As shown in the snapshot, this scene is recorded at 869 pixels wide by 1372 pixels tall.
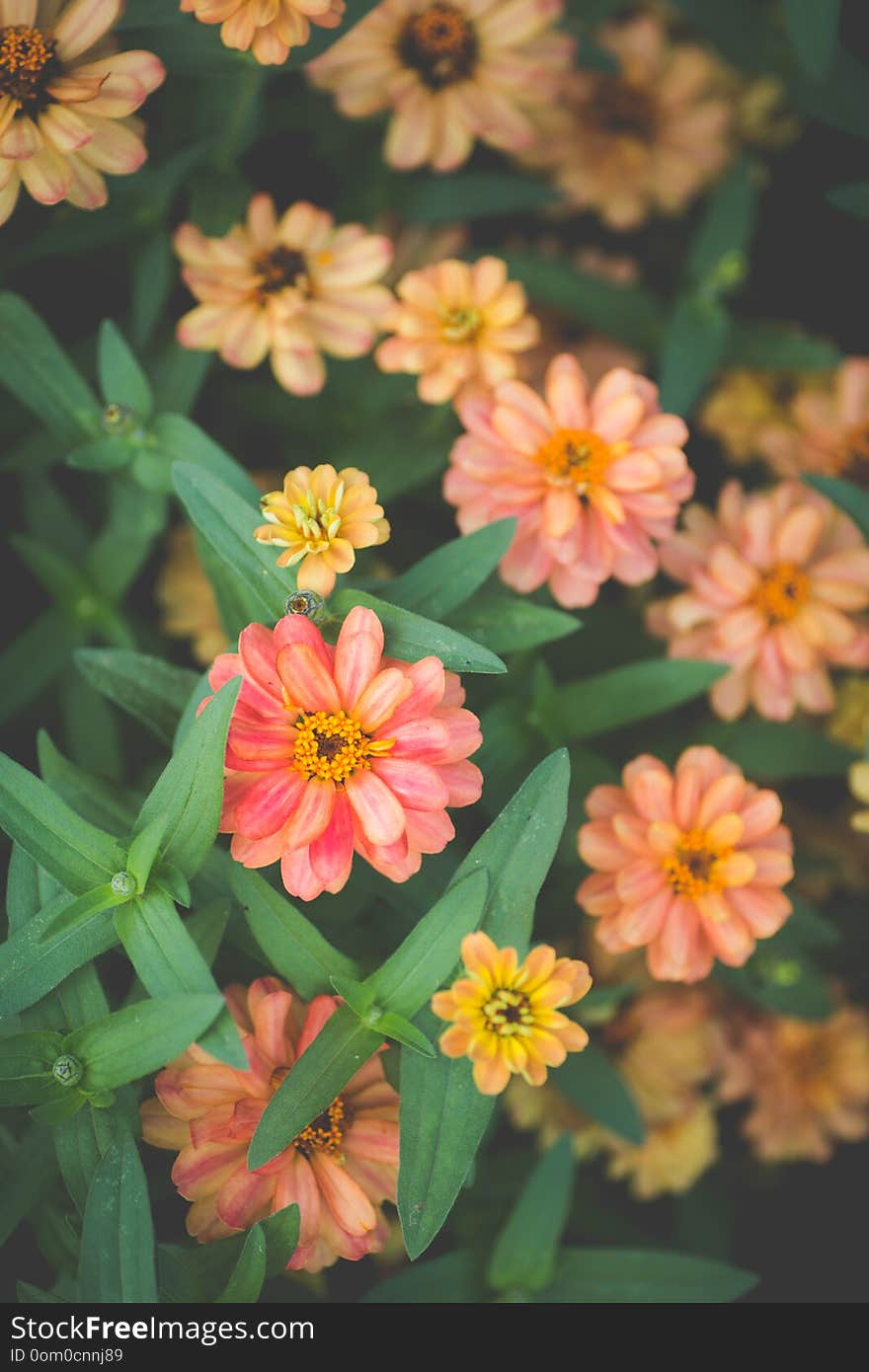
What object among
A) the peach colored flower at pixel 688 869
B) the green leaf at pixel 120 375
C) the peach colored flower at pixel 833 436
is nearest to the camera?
the peach colored flower at pixel 688 869

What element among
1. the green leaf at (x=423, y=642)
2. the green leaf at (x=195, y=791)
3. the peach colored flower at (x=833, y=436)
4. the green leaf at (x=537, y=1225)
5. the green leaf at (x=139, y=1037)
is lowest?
the green leaf at (x=537, y=1225)

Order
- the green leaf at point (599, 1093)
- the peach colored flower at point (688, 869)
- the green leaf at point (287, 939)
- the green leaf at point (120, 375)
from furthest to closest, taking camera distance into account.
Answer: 1. the green leaf at point (599, 1093)
2. the green leaf at point (120, 375)
3. the peach colored flower at point (688, 869)
4. the green leaf at point (287, 939)

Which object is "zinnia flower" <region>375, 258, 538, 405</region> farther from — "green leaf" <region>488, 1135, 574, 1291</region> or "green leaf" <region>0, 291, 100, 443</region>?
"green leaf" <region>488, 1135, 574, 1291</region>

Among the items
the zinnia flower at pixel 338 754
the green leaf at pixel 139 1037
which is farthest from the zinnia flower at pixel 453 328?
the green leaf at pixel 139 1037

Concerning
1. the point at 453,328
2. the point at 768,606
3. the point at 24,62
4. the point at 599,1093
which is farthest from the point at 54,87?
the point at 599,1093

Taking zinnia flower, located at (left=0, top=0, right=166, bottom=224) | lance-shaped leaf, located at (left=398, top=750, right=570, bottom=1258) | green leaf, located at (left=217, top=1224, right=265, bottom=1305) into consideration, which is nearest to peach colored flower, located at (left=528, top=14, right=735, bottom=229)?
zinnia flower, located at (left=0, top=0, right=166, bottom=224)

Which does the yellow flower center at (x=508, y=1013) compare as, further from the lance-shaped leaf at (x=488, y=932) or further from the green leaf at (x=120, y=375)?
the green leaf at (x=120, y=375)
